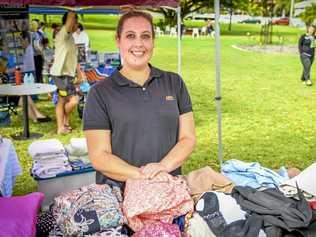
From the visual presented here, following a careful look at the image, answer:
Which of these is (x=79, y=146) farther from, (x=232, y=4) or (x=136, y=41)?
(x=232, y=4)

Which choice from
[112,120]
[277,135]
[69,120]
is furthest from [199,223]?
[69,120]

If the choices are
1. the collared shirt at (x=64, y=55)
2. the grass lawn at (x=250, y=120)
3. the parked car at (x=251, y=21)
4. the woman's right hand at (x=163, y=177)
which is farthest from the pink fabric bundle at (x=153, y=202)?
the parked car at (x=251, y=21)

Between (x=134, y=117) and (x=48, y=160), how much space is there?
1905 millimetres

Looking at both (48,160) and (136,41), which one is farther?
(48,160)

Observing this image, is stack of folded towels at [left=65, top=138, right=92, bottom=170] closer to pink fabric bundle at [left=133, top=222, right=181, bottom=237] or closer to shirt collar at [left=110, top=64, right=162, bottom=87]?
shirt collar at [left=110, top=64, right=162, bottom=87]

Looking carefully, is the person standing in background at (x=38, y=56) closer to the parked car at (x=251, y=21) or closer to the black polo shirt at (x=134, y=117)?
the black polo shirt at (x=134, y=117)

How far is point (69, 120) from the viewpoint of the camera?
7.21 m

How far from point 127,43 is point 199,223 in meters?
0.81

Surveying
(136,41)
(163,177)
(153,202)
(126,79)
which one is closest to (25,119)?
(126,79)

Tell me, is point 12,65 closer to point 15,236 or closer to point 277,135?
point 277,135

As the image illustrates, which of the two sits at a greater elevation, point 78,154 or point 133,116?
point 133,116

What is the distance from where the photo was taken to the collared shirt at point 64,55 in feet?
19.7

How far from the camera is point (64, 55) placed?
6113 millimetres

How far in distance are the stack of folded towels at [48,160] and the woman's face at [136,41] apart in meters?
1.89
